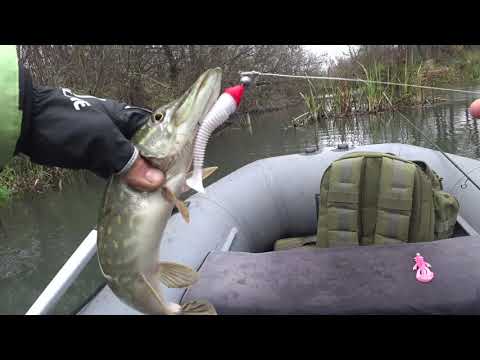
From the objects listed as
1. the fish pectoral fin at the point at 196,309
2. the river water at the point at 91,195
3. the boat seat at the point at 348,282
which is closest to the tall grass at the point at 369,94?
the river water at the point at 91,195

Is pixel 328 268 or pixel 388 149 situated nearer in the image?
pixel 328 268

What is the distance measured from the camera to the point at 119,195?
96 centimetres

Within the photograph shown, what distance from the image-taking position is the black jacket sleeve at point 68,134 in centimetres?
84

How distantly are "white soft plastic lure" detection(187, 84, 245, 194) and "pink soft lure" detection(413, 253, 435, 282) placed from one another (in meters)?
1.08

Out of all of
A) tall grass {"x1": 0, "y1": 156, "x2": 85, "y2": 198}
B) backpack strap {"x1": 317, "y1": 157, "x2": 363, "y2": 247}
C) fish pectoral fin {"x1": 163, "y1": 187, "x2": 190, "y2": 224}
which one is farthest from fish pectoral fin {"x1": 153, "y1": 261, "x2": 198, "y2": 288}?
tall grass {"x1": 0, "y1": 156, "x2": 85, "y2": 198}

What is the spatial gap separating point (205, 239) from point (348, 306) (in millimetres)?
940

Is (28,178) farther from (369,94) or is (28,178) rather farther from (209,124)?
(369,94)

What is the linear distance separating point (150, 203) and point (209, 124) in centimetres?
25

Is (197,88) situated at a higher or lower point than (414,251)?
higher

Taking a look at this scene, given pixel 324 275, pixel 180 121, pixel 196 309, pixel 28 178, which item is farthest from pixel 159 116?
pixel 28 178

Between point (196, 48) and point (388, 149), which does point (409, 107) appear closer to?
point (196, 48)

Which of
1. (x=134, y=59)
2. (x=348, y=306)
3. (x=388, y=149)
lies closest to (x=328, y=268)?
(x=348, y=306)

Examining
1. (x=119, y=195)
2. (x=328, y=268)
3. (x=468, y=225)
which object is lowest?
(x=468, y=225)

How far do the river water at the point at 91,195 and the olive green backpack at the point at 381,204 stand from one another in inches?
55.4
